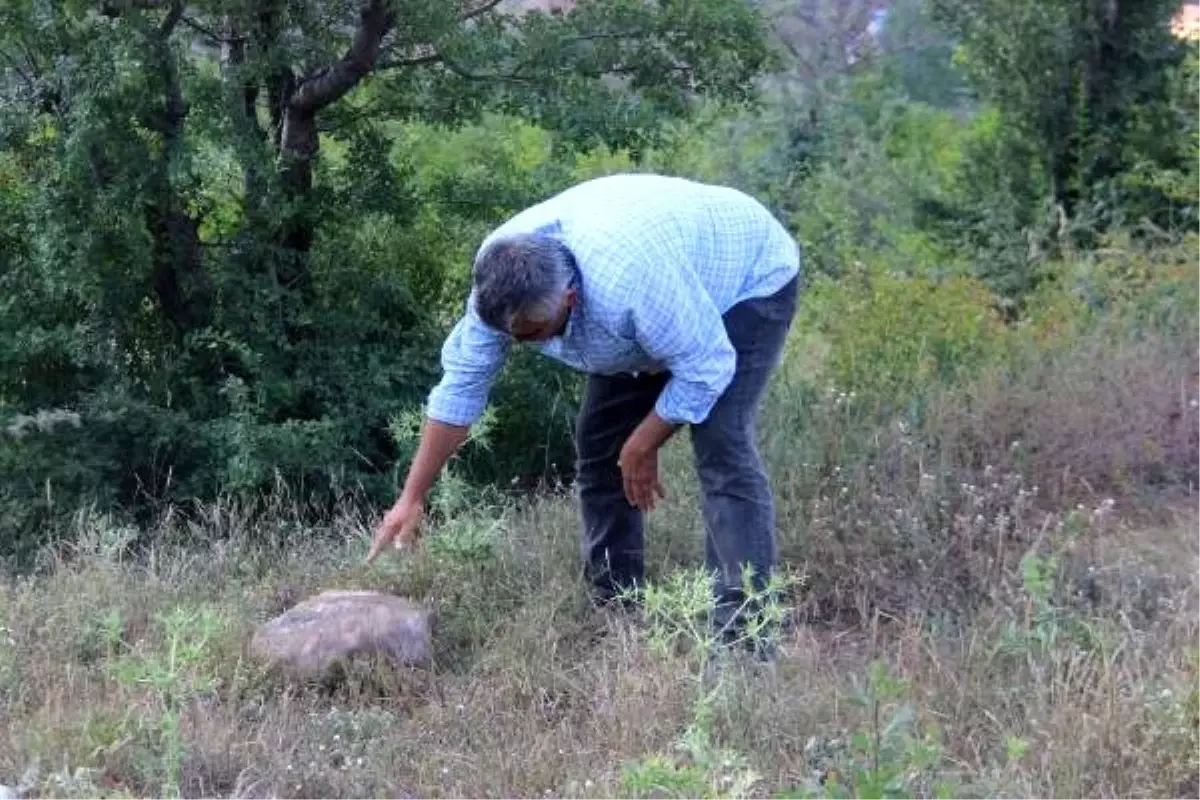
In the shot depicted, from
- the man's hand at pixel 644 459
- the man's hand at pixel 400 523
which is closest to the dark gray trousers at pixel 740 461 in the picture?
the man's hand at pixel 644 459

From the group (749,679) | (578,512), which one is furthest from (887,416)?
(749,679)

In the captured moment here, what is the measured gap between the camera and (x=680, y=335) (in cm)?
421

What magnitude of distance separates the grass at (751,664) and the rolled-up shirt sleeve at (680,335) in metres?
0.47

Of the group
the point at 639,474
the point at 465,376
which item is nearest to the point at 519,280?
the point at 465,376

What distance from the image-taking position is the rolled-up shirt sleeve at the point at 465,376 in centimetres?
455

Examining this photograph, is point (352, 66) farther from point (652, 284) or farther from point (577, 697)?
point (577, 697)

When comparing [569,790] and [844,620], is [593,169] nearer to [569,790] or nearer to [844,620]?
[844,620]

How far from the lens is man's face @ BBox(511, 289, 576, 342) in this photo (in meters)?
4.14

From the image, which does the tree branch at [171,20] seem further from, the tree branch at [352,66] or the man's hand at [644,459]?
the man's hand at [644,459]

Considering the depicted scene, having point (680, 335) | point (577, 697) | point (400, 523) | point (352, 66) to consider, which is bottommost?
Answer: point (577, 697)

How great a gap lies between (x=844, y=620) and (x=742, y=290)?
1.06 m

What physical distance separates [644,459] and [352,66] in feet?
10.4

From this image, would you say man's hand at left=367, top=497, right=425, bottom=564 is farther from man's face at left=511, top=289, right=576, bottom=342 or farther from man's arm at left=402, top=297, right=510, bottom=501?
man's face at left=511, top=289, right=576, bottom=342

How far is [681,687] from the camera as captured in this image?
4137mm
